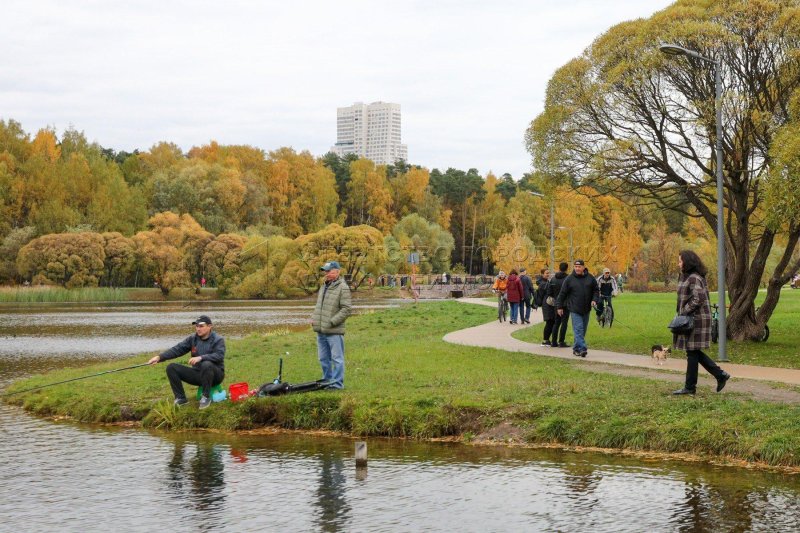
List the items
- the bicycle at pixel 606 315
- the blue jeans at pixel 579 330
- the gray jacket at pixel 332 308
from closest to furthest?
the gray jacket at pixel 332 308
the blue jeans at pixel 579 330
the bicycle at pixel 606 315

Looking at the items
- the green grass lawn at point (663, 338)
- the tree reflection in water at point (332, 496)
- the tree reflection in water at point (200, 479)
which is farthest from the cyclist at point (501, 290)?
the tree reflection in water at point (332, 496)

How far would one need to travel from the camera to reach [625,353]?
771 inches

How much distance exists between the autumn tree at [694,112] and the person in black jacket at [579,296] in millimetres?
3032

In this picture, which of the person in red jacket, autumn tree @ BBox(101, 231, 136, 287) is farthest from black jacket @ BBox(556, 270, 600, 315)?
autumn tree @ BBox(101, 231, 136, 287)

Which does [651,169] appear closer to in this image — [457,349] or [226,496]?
[457,349]

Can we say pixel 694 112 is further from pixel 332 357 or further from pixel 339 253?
pixel 339 253

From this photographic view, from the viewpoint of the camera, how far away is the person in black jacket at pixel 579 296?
18203mm

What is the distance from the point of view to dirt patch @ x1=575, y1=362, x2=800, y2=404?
12367 mm

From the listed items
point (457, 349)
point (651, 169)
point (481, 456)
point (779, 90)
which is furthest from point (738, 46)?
→ point (481, 456)

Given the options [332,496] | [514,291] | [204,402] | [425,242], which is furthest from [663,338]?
[425,242]

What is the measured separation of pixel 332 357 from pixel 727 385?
6138 mm

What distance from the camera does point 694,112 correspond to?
66.0 feet

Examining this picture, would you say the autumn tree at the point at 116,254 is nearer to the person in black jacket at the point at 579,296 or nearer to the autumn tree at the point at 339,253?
the autumn tree at the point at 339,253

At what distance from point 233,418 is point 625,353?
33.0 feet
